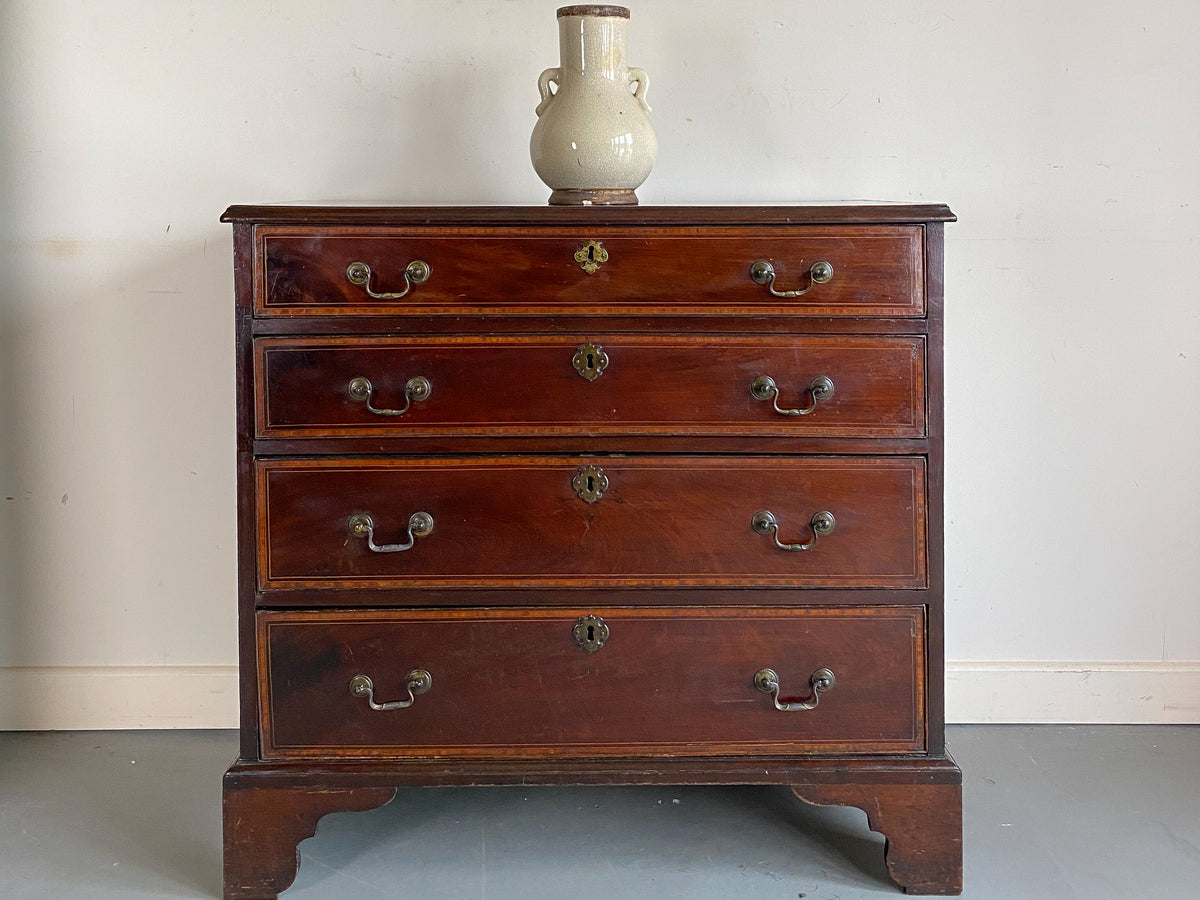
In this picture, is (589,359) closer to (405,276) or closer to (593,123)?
(405,276)

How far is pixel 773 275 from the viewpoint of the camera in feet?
5.85

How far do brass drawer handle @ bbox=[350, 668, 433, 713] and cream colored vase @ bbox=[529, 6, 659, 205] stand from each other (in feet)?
2.70

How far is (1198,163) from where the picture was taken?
8.01 ft

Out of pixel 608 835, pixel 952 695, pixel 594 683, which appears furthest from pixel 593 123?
pixel 952 695

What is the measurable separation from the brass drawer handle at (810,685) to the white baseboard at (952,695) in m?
0.83

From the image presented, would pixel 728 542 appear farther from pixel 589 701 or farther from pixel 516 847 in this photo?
pixel 516 847

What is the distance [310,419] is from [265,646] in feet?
1.23

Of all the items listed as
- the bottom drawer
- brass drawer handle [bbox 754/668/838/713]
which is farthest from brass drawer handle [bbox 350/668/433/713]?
brass drawer handle [bbox 754/668/838/713]

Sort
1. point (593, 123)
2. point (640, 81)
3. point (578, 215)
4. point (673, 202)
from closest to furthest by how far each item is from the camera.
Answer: point (578, 215), point (593, 123), point (640, 81), point (673, 202)

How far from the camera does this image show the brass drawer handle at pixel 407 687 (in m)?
1.82

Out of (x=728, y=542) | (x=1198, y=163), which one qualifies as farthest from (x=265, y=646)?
(x=1198, y=163)

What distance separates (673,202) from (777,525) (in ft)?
2.94

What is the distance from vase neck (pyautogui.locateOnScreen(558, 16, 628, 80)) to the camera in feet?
6.44

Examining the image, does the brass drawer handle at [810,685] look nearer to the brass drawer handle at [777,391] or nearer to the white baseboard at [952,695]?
the brass drawer handle at [777,391]
